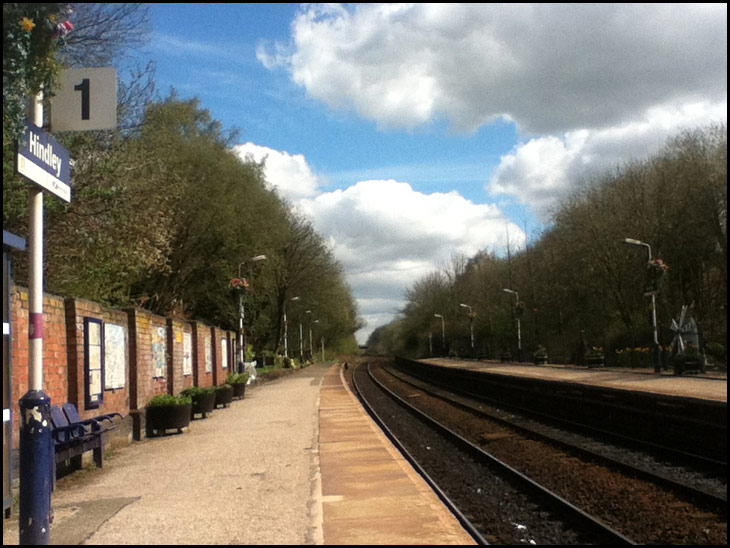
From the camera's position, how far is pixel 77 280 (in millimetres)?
17766

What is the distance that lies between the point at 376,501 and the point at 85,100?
501 centimetres

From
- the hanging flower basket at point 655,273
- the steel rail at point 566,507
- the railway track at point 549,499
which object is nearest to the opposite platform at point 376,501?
the railway track at point 549,499

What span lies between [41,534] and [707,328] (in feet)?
122

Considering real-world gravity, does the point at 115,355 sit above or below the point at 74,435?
above

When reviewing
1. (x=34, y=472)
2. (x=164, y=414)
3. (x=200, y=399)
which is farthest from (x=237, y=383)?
(x=34, y=472)

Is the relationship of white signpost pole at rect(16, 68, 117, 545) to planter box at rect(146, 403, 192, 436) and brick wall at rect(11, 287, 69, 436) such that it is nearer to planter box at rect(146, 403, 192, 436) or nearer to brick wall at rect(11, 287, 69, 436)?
brick wall at rect(11, 287, 69, 436)

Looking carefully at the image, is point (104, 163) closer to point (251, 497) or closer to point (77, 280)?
point (77, 280)

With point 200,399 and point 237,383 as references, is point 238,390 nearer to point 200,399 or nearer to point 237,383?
point 237,383

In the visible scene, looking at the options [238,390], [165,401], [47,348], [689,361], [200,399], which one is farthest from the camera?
[689,361]

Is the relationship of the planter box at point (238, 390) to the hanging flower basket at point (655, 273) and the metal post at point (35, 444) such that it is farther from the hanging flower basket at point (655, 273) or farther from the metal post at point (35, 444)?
the metal post at point (35, 444)

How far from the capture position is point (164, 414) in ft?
47.7

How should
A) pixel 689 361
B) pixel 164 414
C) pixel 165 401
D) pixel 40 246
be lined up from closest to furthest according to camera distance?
1. pixel 40 246
2. pixel 164 414
3. pixel 165 401
4. pixel 689 361

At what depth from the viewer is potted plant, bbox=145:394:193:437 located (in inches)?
572

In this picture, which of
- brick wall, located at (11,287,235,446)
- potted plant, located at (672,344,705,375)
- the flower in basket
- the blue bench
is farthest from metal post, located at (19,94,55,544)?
potted plant, located at (672,344,705,375)
